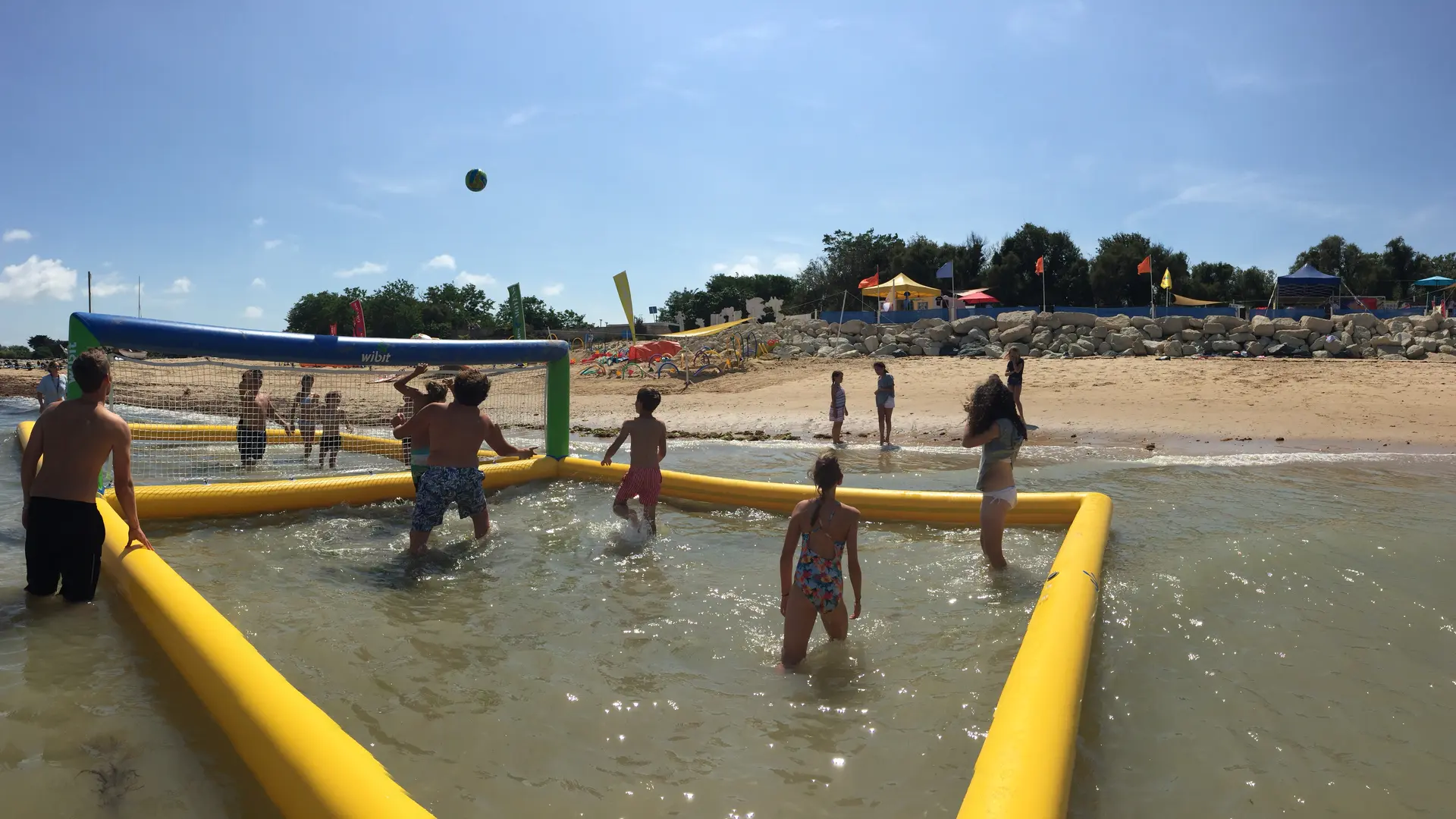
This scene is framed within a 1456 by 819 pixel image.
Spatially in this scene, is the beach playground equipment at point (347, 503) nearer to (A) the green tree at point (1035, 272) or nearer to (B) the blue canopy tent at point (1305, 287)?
(B) the blue canopy tent at point (1305, 287)

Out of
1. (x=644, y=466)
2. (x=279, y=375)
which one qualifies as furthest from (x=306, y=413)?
(x=644, y=466)

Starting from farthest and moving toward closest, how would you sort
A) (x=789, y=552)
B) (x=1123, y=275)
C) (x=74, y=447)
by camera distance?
(x=1123, y=275)
(x=74, y=447)
(x=789, y=552)

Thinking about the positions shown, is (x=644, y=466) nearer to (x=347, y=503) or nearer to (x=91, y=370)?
(x=347, y=503)

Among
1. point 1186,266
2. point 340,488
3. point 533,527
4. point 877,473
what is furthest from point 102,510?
point 1186,266

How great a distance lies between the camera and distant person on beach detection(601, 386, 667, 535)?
260 inches

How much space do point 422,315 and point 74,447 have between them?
222ft

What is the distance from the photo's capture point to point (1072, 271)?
47562 mm

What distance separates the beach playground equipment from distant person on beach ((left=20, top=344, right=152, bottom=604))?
22 centimetres

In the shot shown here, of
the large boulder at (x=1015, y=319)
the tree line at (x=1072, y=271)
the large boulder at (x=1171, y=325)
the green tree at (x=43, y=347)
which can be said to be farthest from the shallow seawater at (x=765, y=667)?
the green tree at (x=43, y=347)

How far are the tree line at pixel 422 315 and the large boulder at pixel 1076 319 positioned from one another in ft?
148

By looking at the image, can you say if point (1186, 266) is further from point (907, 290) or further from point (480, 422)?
point (480, 422)

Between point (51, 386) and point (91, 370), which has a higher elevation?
point (91, 370)

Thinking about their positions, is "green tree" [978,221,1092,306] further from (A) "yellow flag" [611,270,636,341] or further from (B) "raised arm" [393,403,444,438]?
(B) "raised arm" [393,403,444,438]

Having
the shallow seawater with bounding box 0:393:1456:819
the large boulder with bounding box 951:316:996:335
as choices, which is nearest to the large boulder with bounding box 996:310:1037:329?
the large boulder with bounding box 951:316:996:335
